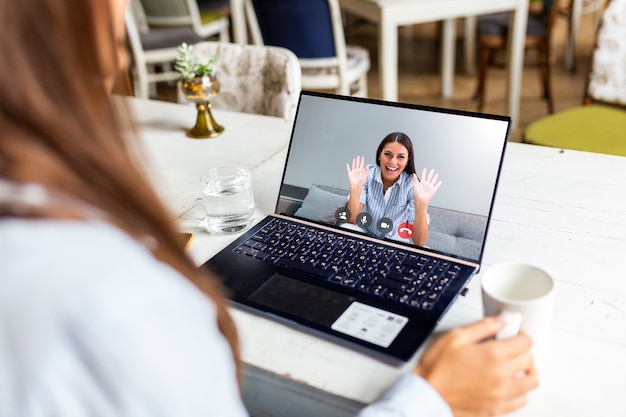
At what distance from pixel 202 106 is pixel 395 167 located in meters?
0.65

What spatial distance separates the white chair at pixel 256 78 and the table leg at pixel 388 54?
41.5 inches

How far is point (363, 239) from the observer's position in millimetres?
881

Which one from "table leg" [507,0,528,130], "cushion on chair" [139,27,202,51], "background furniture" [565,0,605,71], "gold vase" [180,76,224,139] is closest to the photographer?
"gold vase" [180,76,224,139]

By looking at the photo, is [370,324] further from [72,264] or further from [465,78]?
[465,78]

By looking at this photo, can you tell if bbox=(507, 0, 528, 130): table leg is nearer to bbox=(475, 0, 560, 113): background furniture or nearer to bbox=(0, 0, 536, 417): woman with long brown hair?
bbox=(475, 0, 560, 113): background furniture

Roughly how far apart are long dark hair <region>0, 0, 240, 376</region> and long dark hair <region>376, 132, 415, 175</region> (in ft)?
1.66

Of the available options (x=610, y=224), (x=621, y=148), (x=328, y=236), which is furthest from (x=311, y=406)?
(x=621, y=148)

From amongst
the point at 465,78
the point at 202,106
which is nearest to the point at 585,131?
the point at 202,106

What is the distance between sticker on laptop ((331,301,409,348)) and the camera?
0.70 metres

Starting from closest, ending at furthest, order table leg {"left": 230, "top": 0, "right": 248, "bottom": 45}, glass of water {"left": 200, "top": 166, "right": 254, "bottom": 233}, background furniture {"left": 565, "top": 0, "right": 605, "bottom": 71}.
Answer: glass of water {"left": 200, "top": 166, "right": 254, "bottom": 233} < table leg {"left": 230, "top": 0, "right": 248, "bottom": 45} < background furniture {"left": 565, "top": 0, "right": 605, "bottom": 71}

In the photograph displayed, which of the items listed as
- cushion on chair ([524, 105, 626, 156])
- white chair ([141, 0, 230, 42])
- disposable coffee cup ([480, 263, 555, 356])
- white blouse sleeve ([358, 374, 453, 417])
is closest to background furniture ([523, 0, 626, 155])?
cushion on chair ([524, 105, 626, 156])

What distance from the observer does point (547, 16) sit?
318 centimetres

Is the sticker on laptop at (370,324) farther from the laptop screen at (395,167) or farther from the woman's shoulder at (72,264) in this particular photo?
the woman's shoulder at (72,264)

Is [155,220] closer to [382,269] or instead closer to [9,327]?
[9,327]
